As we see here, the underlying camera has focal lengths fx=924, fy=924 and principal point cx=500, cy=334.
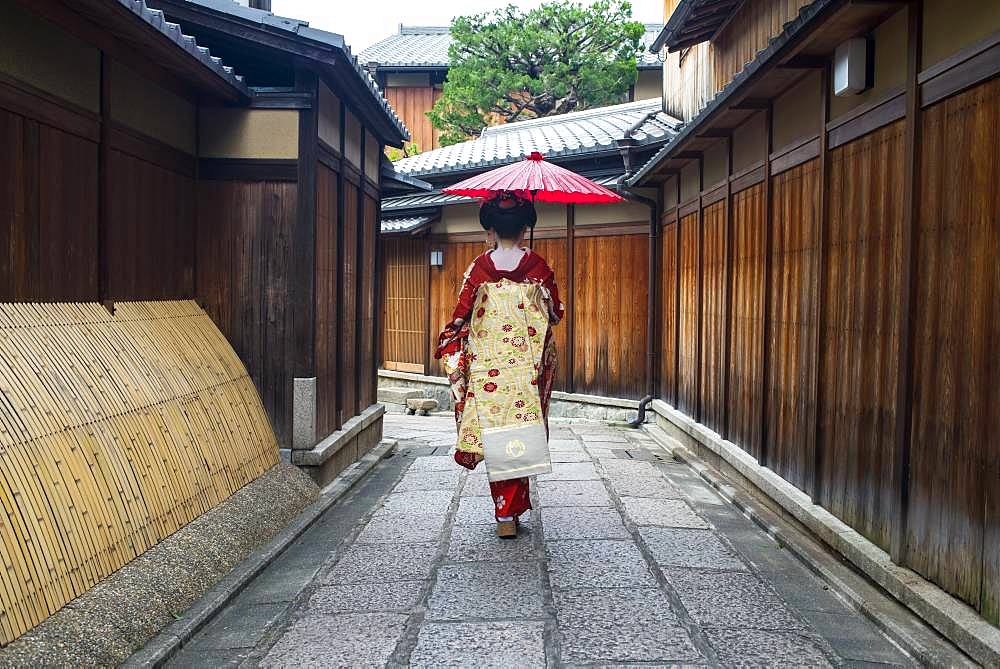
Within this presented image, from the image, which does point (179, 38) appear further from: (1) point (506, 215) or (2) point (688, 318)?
(2) point (688, 318)

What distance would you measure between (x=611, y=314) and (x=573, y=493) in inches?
253

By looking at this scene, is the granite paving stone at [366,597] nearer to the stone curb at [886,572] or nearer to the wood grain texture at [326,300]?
the stone curb at [886,572]

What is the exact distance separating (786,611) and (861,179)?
2.60 metres

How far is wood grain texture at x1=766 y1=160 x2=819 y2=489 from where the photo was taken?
21.7 ft

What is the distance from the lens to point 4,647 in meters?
3.50

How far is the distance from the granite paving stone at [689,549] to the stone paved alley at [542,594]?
0.02 metres

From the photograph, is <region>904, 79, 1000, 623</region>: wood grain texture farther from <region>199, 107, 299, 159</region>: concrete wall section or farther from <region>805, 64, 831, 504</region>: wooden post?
<region>199, 107, 299, 159</region>: concrete wall section

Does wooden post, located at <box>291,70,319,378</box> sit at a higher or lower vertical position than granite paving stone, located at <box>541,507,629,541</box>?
higher

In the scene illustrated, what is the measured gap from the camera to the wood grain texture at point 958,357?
4023 mm

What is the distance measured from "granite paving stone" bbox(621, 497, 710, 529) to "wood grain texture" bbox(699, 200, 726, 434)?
195 centimetres

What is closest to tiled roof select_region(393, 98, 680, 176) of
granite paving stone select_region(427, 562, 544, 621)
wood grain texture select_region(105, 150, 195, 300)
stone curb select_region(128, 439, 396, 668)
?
wood grain texture select_region(105, 150, 195, 300)

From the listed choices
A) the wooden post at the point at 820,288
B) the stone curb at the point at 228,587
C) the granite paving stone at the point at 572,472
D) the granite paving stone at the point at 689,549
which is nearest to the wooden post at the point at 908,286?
the granite paving stone at the point at 689,549

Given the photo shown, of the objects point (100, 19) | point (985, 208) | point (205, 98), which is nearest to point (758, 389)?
point (985, 208)

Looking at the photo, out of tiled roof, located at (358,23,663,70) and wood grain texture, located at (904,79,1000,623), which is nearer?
wood grain texture, located at (904,79,1000,623)
